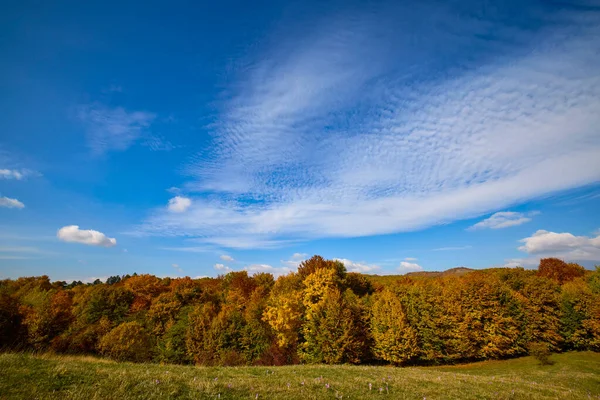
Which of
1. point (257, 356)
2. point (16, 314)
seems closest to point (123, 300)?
point (16, 314)

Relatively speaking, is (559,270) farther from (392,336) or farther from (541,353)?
(392,336)

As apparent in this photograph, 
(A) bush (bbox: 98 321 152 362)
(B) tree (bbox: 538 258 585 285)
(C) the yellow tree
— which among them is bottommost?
(A) bush (bbox: 98 321 152 362)

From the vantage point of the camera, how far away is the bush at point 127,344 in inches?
2169

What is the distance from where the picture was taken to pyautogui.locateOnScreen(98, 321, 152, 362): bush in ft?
181

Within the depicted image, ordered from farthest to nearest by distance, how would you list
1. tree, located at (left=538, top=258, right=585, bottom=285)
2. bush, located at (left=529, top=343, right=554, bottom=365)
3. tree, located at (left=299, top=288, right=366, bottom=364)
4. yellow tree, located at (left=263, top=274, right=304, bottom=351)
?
1. tree, located at (left=538, top=258, right=585, bottom=285)
2. yellow tree, located at (left=263, top=274, right=304, bottom=351)
3. tree, located at (left=299, top=288, right=366, bottom=364)
4. bush, located at (left=529, top=343, right=554, bottom=365)

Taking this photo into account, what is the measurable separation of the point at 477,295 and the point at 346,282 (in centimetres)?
3204

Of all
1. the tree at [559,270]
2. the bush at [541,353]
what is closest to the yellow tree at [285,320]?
the bush at [541,353]

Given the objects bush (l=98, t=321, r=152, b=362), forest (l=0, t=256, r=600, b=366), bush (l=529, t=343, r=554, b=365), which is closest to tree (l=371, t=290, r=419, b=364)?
forest (l=0, t=256, r=600, b=366)

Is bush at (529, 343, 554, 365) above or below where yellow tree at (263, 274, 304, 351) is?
below

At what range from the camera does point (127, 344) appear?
183ft

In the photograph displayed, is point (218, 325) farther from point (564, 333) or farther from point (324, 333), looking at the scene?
point (564, 333)

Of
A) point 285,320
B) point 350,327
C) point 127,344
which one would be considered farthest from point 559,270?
point 127,344

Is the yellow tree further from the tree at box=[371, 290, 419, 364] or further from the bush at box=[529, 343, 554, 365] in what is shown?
the bush at box=[529, 343, 554, 365]

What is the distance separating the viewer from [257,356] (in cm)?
5431
